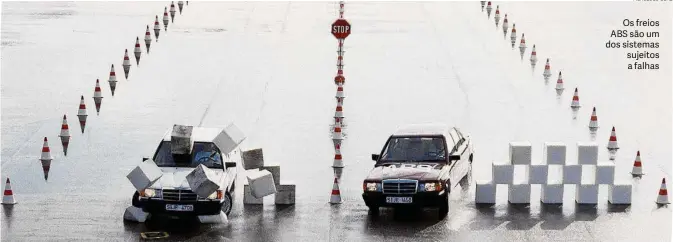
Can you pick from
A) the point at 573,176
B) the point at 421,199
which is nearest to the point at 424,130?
the point at 421,199

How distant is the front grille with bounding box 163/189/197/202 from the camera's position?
2212 centimetres

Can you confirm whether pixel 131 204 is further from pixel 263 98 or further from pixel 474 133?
pixel 263 98

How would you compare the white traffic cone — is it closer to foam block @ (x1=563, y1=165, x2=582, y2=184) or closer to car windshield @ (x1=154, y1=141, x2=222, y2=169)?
car windshield @ (x1=154, y1=141, x2=222, y2=169)

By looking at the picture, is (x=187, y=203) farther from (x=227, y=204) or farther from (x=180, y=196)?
(x=227, y=204)

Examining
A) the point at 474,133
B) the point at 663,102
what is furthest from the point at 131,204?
the point at 663,102

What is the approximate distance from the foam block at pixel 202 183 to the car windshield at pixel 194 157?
3.86 feet

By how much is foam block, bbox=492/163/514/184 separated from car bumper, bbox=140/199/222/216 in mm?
4766

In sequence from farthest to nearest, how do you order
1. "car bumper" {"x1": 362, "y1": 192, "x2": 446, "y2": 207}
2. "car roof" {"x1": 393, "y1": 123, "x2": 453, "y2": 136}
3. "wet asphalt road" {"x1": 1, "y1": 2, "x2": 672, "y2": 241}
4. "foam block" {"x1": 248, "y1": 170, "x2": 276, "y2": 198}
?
"car roof" {"x1": 393, "y1": 123, "x2": 453, "y2": 136} → "foam block" {"x1": 248, "y1": 170, "x2": 276, "y2": 198} → "car bumper" {"x1": 362, "y1": 192, "x2": 446, "y2": 207} → "wet asphalt road" {"x1": 1, "y1": 2, "x2": 672, "y2": 241}

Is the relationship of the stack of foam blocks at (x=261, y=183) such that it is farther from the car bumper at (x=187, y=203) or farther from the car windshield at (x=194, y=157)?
the car bumper at (x=187, y=203)

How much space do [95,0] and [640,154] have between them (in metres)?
36.1

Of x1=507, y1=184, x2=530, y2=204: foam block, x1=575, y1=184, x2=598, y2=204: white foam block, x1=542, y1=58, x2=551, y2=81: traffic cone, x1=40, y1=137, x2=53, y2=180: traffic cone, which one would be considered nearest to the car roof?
x1=507, y1=184, x2=530, y2=204: foam block

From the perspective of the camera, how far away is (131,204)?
78.1 ft

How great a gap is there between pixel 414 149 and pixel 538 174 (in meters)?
2.11

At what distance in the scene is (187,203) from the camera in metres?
22.1
